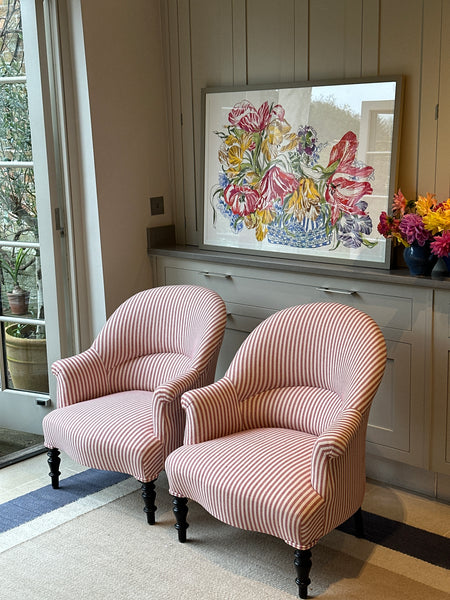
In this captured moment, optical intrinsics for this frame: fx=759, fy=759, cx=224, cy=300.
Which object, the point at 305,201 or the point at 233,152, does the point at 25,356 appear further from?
the point at 305,201

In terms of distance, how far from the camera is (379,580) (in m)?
2.63

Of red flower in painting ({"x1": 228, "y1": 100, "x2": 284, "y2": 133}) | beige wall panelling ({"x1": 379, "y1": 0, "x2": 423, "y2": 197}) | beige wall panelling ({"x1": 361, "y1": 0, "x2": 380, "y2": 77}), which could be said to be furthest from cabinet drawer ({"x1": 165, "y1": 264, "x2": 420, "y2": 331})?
beige wall panelling ({"x1": 361, "y1": 0, "x2": 380, "y2": 77})

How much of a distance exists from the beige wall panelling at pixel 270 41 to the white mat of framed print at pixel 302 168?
78 mm

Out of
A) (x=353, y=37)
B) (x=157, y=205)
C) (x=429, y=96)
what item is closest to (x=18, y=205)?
(x=157, y=205)

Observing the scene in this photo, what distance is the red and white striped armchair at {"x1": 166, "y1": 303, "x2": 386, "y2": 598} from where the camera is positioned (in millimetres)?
2486

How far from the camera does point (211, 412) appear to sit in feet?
9.42

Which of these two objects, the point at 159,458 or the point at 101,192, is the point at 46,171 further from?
the point at 159,458

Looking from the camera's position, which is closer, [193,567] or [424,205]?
[193,567]

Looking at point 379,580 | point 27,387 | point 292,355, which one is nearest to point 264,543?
point 379,580

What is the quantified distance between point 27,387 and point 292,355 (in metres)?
1.59

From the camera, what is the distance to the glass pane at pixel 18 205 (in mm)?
3732

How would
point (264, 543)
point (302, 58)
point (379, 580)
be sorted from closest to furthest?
point (379, 580), point (264, 543), point (302, 58)

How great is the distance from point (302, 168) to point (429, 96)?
651 mm

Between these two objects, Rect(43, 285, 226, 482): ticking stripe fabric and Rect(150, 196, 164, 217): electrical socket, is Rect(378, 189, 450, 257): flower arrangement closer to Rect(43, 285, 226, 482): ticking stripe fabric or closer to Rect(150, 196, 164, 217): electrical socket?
Rect(43, 285, 226, 482): ticking stripe fabric
